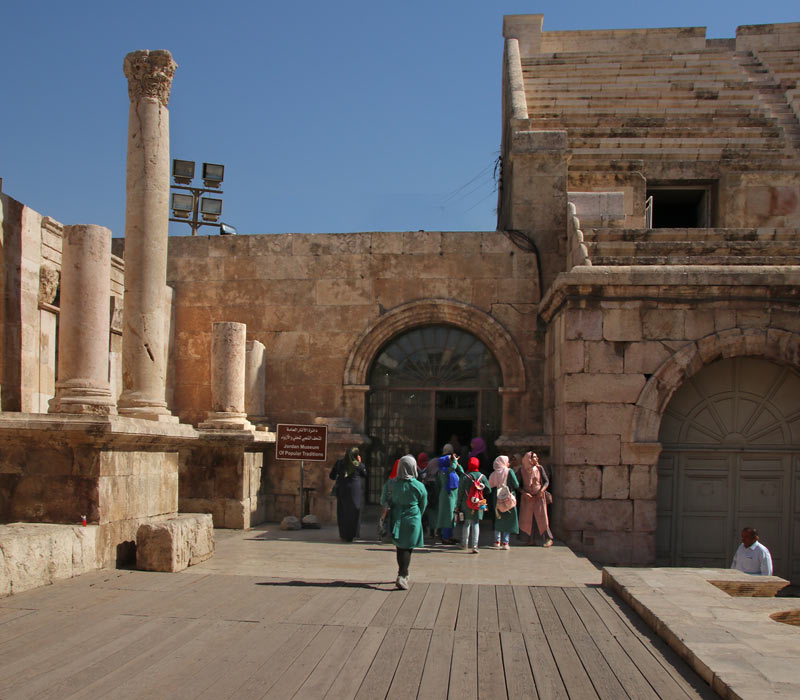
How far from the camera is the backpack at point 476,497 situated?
11086 mm

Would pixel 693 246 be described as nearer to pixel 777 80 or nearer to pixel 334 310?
pixel 334 310

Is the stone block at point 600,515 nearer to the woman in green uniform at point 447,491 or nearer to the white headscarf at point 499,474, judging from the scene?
the white headscarf at point 499,474

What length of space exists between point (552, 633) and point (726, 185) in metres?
11.4

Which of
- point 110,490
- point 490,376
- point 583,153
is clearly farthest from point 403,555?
point 583,153

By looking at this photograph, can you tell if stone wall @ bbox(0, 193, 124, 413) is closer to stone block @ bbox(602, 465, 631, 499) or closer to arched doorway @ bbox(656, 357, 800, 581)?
stone block @ bbox(602, 465, 631, 499)

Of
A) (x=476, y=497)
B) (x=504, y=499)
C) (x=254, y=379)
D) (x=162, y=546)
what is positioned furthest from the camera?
(x=254, y=379)

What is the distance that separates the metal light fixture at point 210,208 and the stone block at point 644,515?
474 inches

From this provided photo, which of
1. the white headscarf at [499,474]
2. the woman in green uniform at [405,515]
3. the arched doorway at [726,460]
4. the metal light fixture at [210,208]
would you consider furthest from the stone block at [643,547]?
the metal light fixture at [210,208]

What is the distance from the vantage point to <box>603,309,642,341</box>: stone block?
38.5ft

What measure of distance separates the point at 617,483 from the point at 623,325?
2148 millimetres

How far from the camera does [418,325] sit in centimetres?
1502

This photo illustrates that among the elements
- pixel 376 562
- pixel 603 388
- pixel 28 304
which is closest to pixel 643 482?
pixel 603 388

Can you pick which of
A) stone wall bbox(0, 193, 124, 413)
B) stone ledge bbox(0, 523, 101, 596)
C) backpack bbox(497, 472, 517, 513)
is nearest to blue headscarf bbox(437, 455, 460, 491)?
backpack bbox(497, 472, 517, 513)

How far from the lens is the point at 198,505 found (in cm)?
1298
